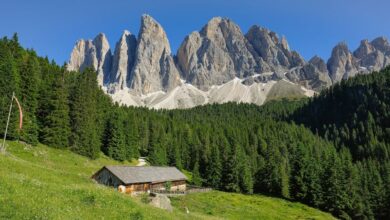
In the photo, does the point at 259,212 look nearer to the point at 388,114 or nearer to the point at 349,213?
the point at 349,213

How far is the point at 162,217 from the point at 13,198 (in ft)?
33.6

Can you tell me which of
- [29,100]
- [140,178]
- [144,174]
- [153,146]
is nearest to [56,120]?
[29,100]

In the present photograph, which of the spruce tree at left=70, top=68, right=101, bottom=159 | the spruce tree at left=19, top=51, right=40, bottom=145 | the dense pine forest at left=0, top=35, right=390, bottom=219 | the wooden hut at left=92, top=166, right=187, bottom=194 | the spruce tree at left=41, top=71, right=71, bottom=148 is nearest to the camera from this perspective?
the wooden hut at left=92, top=166, right=187, bottom=194

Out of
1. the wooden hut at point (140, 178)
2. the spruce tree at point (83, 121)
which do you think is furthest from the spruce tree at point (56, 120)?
the wooden hut at point (140, 178)

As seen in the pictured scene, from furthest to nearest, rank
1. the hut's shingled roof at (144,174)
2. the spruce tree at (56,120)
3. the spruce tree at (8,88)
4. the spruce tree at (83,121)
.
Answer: the spruce tree at (83,121) < the spruce tree at (56,120) < the hut's shingled roof at (144,174) < the spruce tree at (8,88)

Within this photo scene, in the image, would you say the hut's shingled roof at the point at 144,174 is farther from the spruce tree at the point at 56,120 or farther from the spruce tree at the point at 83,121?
the spruce tree at the point at 56,120

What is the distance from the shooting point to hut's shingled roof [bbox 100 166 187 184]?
68.4 metres

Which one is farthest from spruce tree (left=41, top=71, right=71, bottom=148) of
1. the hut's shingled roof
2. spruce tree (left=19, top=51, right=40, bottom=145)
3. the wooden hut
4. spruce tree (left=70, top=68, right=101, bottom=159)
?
the hut's shingled roof

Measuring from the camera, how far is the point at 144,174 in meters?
76.1

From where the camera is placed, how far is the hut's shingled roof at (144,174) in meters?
68.4

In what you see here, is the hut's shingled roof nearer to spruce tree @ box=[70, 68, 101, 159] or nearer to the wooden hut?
the wooden hut

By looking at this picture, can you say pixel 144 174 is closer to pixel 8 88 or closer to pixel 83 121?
pixel 83 121

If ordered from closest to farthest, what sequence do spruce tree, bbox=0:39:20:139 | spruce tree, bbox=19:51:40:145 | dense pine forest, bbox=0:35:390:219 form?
spruce tree, bbox=0:39:20:139 < spruce tree, bbox=19:51:40:145 < dense pine forest, bbox=0:35:390:219

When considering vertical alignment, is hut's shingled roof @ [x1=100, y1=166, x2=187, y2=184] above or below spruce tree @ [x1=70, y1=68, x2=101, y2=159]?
below
